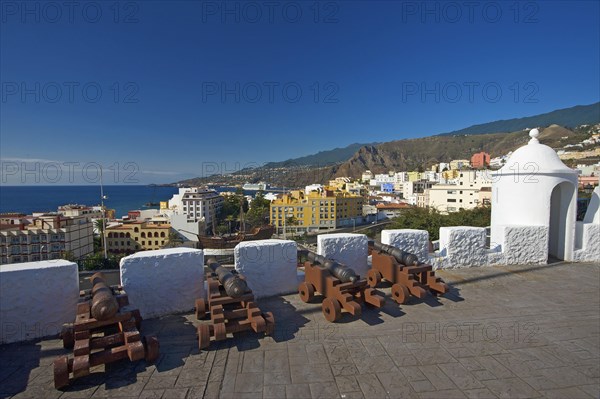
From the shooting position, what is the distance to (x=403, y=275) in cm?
476

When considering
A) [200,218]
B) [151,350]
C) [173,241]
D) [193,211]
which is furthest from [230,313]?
[193,211]

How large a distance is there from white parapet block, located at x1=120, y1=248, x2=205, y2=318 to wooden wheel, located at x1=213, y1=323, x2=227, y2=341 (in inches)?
46.3

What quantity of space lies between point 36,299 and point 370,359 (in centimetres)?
386

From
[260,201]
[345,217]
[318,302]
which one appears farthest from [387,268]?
[260,201]

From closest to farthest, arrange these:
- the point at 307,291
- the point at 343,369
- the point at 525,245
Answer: the point at 343,369 < the point at 307,291 < the point at 525,245

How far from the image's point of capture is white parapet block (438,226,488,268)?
6.52 meters

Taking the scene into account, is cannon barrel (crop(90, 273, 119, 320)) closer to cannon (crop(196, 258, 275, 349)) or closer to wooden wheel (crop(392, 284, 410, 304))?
cannon (crop(196, 258, 275, 349))

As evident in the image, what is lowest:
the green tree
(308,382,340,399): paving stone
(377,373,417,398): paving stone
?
the green tree

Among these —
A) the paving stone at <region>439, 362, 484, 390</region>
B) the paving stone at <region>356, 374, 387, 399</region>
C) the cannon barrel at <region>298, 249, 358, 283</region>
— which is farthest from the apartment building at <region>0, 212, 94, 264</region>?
the paving stone at <region>439, 362, 484, 390</region>

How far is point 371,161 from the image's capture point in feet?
639

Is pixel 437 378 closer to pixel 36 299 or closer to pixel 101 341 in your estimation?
pixel 101 341

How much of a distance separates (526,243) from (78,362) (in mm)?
8317

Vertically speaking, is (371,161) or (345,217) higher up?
(371,161)

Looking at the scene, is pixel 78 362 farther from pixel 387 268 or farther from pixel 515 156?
pixel 515 156
